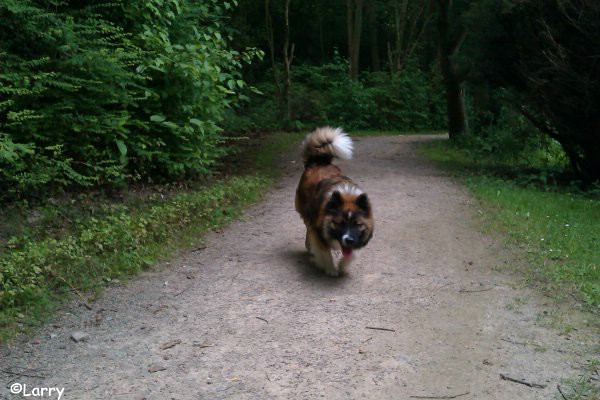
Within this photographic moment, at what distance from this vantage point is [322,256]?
24.2 ft

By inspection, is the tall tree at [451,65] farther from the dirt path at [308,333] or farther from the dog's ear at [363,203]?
the dog's ear at [363,203]

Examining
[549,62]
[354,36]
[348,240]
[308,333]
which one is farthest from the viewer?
[354,36]

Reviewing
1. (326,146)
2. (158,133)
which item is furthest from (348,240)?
(158,133)

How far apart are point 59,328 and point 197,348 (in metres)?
1.50

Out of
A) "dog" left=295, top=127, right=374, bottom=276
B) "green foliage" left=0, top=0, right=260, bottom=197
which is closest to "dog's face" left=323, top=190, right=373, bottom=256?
"dog" left=295, top=127, right=374, bottom=276

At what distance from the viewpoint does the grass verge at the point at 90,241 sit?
20.7ft

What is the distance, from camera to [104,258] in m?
7.55

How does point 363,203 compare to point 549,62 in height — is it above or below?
below

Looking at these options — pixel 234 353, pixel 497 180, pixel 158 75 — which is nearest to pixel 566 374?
pixel 234 353

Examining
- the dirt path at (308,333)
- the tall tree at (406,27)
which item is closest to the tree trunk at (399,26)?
the tall tree at (406,27)

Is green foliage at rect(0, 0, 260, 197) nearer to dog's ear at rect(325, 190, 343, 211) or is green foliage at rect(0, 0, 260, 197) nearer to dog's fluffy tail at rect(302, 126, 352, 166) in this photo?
dog's fluffy tail at rect(302, 126, 352, 166)

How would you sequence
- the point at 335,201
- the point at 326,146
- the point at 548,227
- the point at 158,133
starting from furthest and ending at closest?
the point at 158,133 < the point at 548,227 < the point at 326,146 < the point at 335,201

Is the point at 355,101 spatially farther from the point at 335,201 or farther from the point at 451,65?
the point at 335,201

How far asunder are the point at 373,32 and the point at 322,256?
1207 inches
